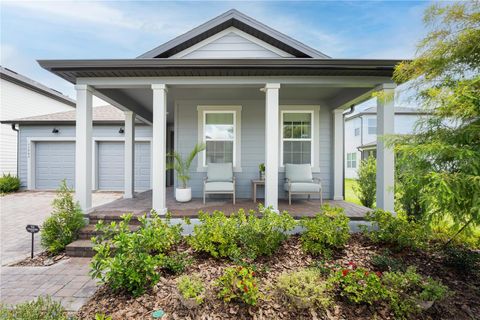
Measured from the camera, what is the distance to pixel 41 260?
349cm

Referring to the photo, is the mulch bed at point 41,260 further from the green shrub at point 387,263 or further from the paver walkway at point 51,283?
the green shrub at point 387,263

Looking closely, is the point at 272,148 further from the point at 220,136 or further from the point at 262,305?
the point at 262,305

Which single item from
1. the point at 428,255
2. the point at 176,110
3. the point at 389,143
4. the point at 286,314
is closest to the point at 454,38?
the point at 389,143

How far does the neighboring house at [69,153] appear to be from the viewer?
9.37 meters

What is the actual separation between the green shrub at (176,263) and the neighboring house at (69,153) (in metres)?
7.24

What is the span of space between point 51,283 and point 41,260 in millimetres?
952

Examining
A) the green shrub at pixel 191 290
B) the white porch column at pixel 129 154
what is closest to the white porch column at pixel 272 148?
the green shrub at pixel 191 290

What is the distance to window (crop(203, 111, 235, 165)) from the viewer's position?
620 centimetres

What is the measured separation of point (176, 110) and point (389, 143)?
5.11 meters

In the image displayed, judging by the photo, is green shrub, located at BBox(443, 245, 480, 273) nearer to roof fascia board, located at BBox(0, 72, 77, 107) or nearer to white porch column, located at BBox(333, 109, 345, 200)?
white porch column, located at BBox(333, 109, 345, 200)

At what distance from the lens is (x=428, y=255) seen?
316 centimetres

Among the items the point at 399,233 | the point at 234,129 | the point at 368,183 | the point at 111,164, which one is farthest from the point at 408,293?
the point at 111,164

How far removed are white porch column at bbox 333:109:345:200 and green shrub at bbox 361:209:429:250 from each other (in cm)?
262

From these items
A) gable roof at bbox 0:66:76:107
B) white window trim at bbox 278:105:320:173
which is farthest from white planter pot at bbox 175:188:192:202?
gable roof at bbox 0:66:76:107
